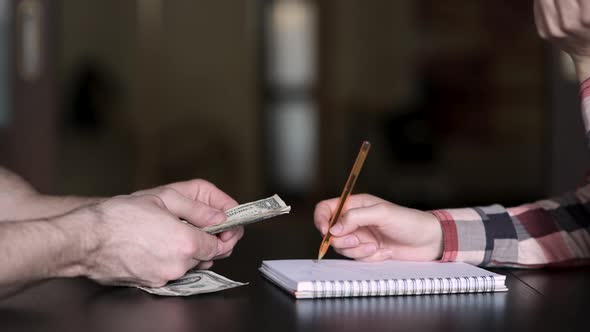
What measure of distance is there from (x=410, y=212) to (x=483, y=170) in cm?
434

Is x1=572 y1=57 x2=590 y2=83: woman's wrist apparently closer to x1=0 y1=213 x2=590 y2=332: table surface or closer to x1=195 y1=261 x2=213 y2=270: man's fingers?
x1=0 y1=213 x2=590 y2=332: table surface

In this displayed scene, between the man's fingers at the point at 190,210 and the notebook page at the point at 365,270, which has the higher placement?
the man's fingers at the point at 190,210

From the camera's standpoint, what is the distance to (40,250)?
1.03 m

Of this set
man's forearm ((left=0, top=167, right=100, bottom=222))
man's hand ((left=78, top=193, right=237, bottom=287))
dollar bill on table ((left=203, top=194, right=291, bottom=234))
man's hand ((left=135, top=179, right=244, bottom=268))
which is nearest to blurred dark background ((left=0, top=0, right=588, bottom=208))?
→ man's forearm ((left=0, top=167, right=100, bottom=222))

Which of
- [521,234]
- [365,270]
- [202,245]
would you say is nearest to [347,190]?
[365,270]

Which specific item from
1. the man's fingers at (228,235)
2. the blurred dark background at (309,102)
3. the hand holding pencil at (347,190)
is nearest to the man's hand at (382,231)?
the hand holding pencil at (347,190)

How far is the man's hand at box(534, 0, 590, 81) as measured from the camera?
119cm

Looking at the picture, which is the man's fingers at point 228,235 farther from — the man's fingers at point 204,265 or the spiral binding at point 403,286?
the spiral binding at point 403,286

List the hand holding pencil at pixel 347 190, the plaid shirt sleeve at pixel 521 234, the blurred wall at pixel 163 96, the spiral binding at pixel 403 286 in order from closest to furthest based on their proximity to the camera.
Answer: the spiral binding at pixel 403 286
the hand holding pencil at pixel 347 190
the plaid shirt sleeve at pixel 521 234
the blurred wall at pixel 163 96

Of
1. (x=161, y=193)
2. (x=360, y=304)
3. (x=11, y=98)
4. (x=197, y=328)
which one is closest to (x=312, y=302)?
(x=360, y=304)

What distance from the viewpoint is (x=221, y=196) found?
1366 mm

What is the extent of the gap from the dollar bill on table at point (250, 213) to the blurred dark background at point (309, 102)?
417 centimetres

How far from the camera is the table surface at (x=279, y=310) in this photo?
3.08 ft

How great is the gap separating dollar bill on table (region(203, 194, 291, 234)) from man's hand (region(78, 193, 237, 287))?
0.09 metres
